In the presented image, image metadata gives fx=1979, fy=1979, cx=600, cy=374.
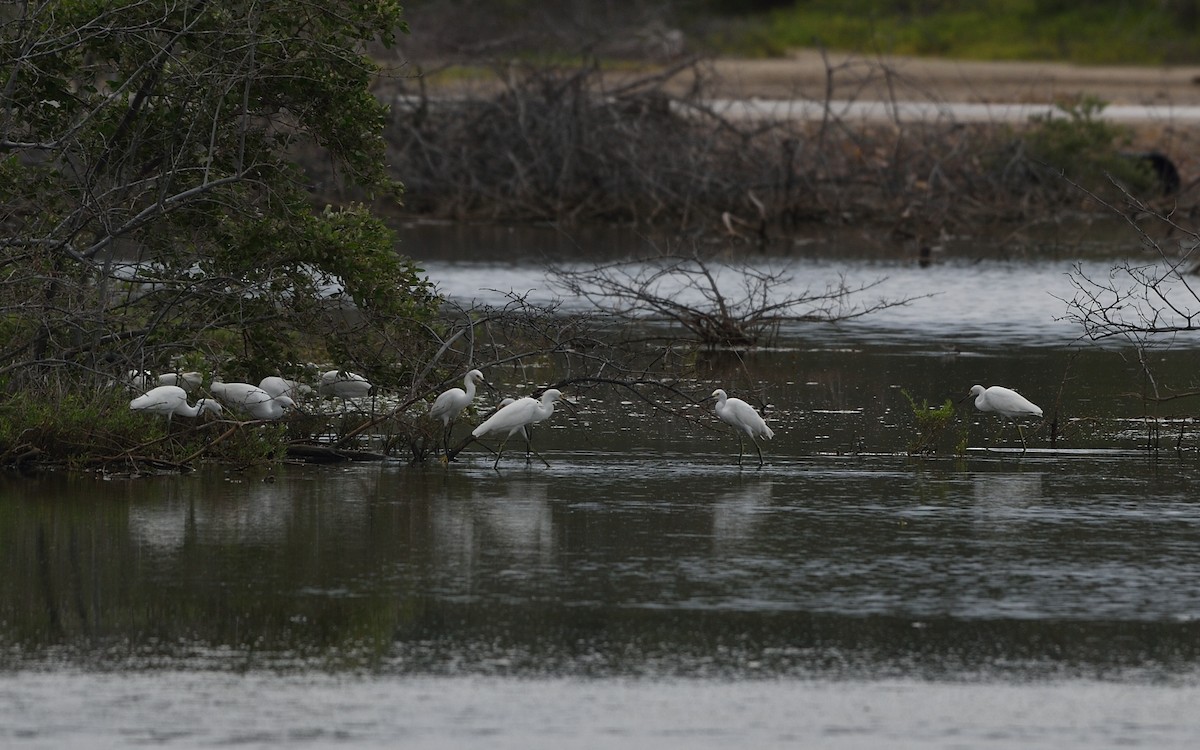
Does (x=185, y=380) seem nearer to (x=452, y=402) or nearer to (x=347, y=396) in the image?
(x=347, y=396)

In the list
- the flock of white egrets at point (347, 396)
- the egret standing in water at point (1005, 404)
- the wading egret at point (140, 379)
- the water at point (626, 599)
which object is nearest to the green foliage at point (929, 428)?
the water at point (626, 599)

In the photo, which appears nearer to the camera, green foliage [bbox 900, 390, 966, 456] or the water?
the water

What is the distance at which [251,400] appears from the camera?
12328 mm

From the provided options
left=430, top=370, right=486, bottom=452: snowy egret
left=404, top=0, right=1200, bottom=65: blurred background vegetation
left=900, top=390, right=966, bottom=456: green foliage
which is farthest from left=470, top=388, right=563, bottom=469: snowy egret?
left=404, top=0, right=1200, bottom=65: blurred background vegetation

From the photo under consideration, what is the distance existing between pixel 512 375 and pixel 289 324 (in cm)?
382

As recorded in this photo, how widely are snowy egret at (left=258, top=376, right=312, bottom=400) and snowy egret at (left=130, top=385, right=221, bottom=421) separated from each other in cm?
63

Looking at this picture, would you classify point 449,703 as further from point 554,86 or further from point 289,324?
point 554,86

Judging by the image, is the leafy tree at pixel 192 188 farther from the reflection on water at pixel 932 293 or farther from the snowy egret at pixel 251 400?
the reflection on water at pixel 932 293

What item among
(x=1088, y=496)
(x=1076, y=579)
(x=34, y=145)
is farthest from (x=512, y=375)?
(x=1076, y=579)

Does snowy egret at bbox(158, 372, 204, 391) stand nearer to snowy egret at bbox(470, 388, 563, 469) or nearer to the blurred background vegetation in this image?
snowy egret at bbox(470, 388, 563, 469)

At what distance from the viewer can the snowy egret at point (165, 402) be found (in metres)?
11.7

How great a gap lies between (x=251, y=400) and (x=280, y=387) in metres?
0.37

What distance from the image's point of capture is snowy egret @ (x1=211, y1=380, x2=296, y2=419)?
12336mm

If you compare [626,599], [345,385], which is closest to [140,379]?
[345,385]
